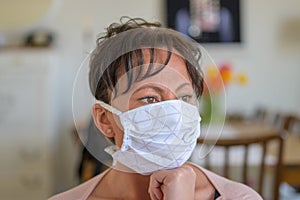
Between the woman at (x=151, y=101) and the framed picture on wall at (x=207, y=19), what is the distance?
3.03 m

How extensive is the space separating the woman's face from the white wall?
122 inches

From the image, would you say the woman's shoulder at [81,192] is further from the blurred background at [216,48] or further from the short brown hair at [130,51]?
the blurred background at [216,48]

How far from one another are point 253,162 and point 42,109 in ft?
6.05

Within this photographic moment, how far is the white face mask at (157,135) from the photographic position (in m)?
0.81

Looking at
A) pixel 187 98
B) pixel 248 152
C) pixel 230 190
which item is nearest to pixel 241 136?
pixel 248 152

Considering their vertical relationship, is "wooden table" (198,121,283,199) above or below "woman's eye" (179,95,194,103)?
below

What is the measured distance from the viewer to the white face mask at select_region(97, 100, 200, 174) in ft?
2.66

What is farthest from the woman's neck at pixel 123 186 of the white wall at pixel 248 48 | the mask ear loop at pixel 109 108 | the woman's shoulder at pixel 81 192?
the white wall at pixel 248 48

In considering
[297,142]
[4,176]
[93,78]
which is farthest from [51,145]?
[93,78]

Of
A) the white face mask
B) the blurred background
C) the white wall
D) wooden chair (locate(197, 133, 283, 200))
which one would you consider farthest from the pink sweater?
the white wall

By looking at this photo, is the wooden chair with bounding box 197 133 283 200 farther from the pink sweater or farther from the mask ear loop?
the mask ear loop

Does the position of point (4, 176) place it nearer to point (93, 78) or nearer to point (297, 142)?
point (297, 142)

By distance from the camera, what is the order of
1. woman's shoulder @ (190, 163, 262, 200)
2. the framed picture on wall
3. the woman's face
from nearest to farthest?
the woman's face, woman's shoulder @ (190, 163, 262, 200), the framed picture on wall

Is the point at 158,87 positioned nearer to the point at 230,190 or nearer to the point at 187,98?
the point at 187,98
